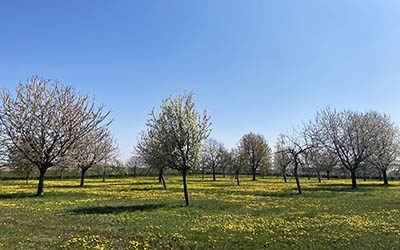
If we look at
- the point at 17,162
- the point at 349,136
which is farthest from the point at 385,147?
the point at 17,162

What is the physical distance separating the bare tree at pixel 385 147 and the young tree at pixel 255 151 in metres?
31.6

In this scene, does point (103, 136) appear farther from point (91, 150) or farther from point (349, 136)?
point (349, 136)

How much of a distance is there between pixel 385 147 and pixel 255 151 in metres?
35.1

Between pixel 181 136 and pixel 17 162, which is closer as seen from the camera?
pixel 181 136

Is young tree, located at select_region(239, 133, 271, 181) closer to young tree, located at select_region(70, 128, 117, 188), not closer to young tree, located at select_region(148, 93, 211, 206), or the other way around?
young tree, located at select_region(70, 128, 117, 188)

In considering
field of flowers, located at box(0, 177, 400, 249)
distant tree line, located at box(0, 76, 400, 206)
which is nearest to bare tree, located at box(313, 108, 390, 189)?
distant tree line, located at box(0, 76, 400, 206)

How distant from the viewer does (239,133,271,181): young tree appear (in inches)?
3531

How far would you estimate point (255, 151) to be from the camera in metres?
90.3

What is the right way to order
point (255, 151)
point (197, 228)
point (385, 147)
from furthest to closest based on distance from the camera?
point (255, 151)
point (385, 147)
point (197, 228)

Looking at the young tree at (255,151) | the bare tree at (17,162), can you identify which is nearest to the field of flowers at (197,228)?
the bare tree at (17,162)

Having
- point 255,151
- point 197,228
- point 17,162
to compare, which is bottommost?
point 197,228

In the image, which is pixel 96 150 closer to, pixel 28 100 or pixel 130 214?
pixel 28 100

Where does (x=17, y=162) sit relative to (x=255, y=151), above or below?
below

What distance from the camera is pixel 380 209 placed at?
81.9 feet
